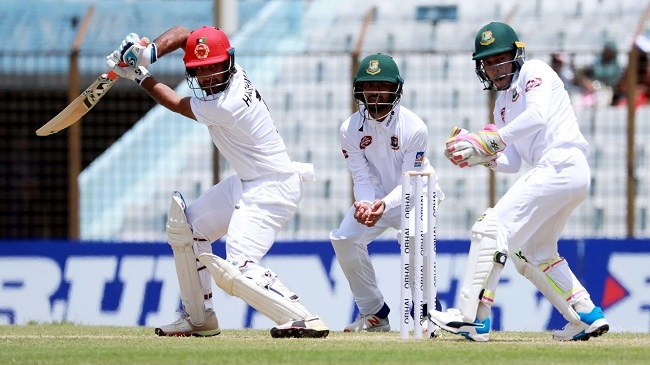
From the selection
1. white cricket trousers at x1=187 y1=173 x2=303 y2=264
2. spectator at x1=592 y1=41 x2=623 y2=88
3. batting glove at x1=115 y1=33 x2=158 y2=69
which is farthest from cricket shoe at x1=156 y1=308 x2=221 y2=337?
spectator at x1=592 y1=41 x2=623 y2=88

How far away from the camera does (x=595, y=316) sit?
27.3 feet

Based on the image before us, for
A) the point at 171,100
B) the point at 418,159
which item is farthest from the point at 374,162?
the point at 171,100

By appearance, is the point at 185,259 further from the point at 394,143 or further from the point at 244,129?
the point at 394,143

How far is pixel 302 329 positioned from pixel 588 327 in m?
1.83

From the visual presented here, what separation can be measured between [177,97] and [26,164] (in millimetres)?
7148

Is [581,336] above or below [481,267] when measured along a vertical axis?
below

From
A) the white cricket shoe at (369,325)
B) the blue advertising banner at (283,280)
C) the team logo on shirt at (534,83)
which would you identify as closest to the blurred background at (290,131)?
the blue advertising banner at (283,280)

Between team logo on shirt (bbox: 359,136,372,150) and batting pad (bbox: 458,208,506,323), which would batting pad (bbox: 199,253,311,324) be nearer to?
batting pad (bbox: 458,208,506,323)

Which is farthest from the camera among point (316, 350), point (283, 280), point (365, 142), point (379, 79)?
point (283, 280)

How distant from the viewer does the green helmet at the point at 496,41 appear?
818 centimetres

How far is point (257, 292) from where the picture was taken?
823 cm

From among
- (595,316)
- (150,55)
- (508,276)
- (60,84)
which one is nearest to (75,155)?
(60,84)

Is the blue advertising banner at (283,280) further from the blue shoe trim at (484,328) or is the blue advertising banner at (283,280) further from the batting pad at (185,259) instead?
the blue shoe trim at (484,328)

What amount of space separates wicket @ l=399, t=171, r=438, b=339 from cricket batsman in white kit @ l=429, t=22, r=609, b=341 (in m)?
0.29
